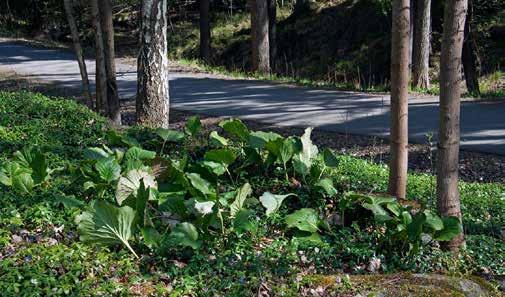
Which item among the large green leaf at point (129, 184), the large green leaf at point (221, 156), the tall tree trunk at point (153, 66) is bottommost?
the large green leaf at point (129, 184)

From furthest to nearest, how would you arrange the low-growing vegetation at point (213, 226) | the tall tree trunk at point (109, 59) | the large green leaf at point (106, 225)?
the tall tree trunk at point (109, 59) → the large green leaf at point (106, 225) → the low-growing vegetation at point (213, 226)

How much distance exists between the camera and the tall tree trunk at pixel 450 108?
4.33m

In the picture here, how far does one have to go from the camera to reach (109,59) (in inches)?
428

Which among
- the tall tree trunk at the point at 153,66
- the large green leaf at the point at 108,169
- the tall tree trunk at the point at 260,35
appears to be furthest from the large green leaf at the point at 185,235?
the tall tree trunk at the point at 260,35

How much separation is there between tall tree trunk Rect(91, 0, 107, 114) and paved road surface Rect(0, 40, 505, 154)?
2944 millimetres

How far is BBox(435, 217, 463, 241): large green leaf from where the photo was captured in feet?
14.0

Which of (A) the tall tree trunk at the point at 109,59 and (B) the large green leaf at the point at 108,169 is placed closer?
(B) the large green leaf at the point at 108,169

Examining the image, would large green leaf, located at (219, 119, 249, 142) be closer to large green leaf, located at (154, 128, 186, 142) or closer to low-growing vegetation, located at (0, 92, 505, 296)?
low-growing vegetation, located at (0, 92, 505, 296)

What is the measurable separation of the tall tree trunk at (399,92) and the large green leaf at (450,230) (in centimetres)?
96

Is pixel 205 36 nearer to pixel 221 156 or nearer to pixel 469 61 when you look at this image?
pixel 469 61

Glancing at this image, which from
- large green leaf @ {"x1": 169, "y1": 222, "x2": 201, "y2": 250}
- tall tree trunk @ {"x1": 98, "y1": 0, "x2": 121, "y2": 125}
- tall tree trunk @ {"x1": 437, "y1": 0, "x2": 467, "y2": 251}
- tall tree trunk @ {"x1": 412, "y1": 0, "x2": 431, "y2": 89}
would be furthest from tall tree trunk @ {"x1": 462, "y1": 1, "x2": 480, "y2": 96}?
large green leaf @ {"x1": 169, "y1": 222, "x2": 201, "y2": 250}

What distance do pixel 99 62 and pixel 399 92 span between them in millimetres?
6885

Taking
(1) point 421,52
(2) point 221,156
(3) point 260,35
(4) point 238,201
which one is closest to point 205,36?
(3) point 260,35

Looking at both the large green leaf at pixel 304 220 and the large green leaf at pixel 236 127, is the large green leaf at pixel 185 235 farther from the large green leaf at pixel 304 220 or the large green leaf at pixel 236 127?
the large green leaf at pixel 236 127
